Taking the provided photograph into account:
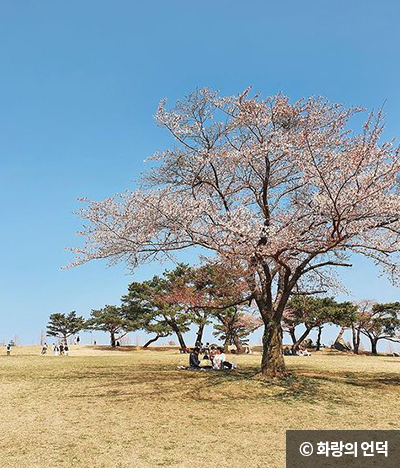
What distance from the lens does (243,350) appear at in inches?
1505

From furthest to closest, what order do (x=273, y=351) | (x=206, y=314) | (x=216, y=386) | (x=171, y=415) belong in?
(x=206, y=314) < (x=273, y=351) < (x=216, y=386) < (x=171, y=415)

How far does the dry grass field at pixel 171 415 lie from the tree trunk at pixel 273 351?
61 cm

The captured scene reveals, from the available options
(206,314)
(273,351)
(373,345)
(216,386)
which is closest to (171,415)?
(216,386)

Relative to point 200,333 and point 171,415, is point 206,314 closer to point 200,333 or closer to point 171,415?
point 200,333

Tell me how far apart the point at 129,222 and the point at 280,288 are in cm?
665

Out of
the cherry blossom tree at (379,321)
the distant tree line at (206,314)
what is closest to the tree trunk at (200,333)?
the distant tree line at (206,314)

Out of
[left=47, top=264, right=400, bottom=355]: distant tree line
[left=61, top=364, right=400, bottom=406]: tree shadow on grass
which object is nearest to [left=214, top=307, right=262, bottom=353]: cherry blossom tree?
[left=47, top=264, right=400, bottom=355]: distant tree line

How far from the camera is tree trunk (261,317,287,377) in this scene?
14789 mm

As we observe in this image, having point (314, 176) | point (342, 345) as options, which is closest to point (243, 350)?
point (342, 345)

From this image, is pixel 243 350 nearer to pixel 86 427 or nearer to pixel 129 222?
pixel 129 222

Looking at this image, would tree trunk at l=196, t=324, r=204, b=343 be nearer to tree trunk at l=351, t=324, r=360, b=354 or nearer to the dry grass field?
Result: tree trunk at l=351, t=324, r=360, b=354

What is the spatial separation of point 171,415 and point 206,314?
31129 mm

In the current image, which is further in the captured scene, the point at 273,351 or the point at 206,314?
the point at 206,314

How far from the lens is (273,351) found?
14914 mm
